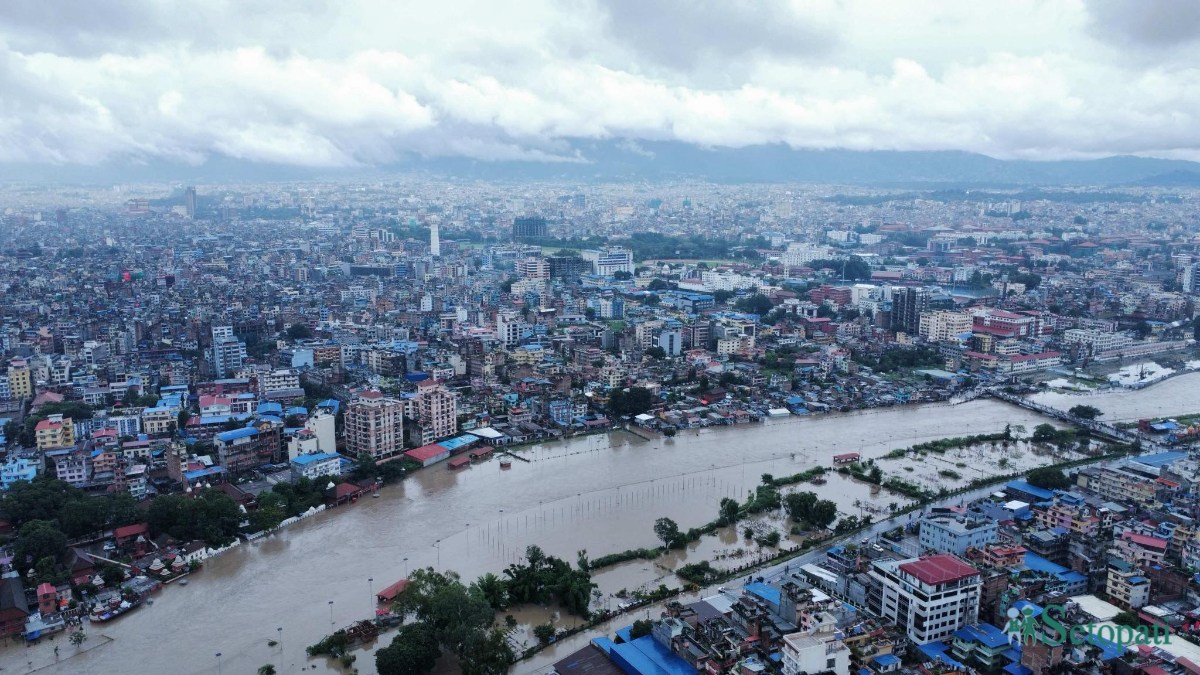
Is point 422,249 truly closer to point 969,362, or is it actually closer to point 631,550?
point 969,362

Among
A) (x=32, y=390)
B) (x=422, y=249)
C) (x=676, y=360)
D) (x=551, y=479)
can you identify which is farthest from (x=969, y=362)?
(x=422, y=249)

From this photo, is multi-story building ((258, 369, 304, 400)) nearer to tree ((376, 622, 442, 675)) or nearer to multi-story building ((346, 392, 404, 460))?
multi-story building ((346, 392, 404, 460))

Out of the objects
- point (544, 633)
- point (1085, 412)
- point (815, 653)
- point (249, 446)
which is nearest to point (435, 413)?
point (249, 446)

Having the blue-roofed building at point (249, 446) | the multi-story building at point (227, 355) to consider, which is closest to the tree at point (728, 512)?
the blue-roofed building at point (249, 446)

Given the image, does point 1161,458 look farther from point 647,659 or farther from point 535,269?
point 535,269

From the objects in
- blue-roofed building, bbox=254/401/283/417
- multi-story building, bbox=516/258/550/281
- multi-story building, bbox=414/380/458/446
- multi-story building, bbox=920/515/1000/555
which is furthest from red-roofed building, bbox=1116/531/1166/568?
multi-story building, bbox=516/258/550/281
